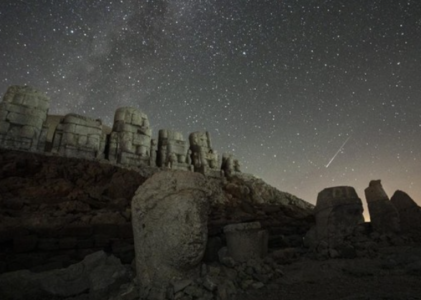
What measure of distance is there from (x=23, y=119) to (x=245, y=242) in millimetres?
13789

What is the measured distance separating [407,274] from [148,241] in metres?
4.64

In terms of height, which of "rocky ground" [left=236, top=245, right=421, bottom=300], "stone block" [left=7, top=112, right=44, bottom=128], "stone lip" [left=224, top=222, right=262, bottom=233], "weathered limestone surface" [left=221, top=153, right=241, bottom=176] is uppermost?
"stone block" [left=7, top=112, right=44, bottom=128]

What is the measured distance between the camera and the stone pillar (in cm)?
557

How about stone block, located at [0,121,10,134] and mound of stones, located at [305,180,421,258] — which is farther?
stone block, located at [0,121,10,134]

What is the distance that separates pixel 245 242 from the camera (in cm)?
565

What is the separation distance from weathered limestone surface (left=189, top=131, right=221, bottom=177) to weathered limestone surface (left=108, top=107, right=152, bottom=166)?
344 cm

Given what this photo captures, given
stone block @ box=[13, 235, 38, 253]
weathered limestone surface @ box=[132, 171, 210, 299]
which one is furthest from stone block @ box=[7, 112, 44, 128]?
weathered limestone surface @ box=[132, 171, 210, 299]

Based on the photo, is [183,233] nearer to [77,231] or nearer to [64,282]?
[64,282]

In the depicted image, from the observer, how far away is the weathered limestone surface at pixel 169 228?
13.3 ft

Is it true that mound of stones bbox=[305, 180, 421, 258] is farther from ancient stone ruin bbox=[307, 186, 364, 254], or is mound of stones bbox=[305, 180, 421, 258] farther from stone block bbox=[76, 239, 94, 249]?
stone block bbox=[76, 239, 94, 249]

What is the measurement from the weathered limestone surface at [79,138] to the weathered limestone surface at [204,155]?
6.37 metres

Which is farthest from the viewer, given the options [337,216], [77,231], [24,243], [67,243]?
[337,216]

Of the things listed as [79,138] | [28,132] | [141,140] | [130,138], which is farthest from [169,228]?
[141,140]

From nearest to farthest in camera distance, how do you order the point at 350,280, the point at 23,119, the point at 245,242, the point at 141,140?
the point at 350,280, the point at 245,242, the point at 23,119, the point at 141,140
